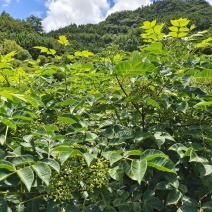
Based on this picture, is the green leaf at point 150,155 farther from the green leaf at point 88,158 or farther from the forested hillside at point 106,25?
the forested hillside at point 106,25

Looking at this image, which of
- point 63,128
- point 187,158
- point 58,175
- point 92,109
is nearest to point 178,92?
point 187,158

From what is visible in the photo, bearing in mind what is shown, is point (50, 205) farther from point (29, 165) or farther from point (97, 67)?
point (97, 67)

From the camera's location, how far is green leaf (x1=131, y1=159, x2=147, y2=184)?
143 centimetres

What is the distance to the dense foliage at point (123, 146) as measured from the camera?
1461 mm

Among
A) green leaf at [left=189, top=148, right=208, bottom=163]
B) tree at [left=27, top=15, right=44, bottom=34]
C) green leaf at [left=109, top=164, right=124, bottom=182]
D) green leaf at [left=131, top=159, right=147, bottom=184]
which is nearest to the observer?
green leaf at [left=131, top=159, right=147, bottom=184]

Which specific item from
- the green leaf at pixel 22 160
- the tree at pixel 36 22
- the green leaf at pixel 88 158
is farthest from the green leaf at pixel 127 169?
the tree at pixel 36 22

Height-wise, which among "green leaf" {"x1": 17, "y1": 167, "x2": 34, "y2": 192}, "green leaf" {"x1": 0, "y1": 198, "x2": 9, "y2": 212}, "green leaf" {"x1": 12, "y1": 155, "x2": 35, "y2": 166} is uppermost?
"green leaf" {"x1": 12, "y1": 155, "x2": 35, "y2": 166}

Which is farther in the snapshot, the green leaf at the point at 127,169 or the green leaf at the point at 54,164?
the green leaf at the point at 127,169

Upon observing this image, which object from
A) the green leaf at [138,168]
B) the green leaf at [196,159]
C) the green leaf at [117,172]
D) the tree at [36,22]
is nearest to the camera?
the green leaf at [138,168]

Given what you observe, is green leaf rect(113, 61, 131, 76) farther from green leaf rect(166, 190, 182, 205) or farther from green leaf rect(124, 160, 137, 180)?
green leaf rect(166, 190, 182, 205)

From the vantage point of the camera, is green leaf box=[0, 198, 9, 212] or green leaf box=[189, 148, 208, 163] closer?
green leaf box=[0, 198, 9, 212]

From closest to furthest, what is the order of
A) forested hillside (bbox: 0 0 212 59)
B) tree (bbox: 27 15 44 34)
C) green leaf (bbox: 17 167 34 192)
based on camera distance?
green leaf (bbox: 17 167 34 192)
forested hillside (bbox: 0 0 212 59)
tree (bbox: 27 15 44 34)

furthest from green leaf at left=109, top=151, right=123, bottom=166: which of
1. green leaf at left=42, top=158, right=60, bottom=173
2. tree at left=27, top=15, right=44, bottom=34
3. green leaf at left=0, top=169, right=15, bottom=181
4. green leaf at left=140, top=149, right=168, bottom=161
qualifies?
tree at left=27, top=15, right=44, bottom=34

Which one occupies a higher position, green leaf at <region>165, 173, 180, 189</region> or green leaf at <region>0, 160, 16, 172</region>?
green leaf at <region>0, 160, 16, 172</region>
